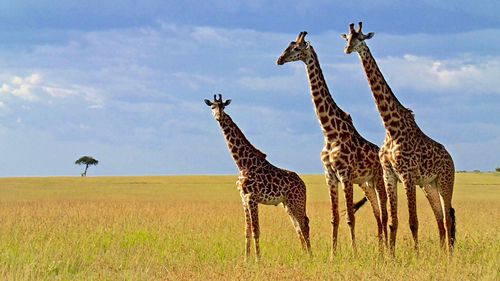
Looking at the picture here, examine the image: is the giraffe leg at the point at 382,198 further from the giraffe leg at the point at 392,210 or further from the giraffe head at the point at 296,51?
the giraffe head at the point at 296,51

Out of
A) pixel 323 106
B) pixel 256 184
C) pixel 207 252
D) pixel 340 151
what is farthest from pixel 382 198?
pixel 207 252

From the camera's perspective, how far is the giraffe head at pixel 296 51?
34.2 ft

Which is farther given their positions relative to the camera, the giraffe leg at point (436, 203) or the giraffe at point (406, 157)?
the giraffe leg at point (436, 203)

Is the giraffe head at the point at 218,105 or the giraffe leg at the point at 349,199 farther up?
the giraffe head at the point at 218,105

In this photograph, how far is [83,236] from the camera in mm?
14031

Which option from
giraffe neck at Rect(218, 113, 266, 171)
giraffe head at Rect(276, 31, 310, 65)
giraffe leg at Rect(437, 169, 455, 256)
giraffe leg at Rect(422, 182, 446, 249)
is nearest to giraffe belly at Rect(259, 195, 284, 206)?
A: giraffe neck at Rect(218, 113, 266, 171)

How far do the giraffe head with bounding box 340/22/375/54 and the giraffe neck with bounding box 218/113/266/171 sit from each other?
3.03 m

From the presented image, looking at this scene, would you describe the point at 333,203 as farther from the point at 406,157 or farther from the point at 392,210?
the point at 406,157

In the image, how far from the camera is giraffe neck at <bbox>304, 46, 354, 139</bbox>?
35.5 ft

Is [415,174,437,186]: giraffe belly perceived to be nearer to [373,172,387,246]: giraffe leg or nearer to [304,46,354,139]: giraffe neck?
[373,172,387,246]: giraffe leg

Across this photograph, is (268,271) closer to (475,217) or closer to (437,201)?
(437,201)

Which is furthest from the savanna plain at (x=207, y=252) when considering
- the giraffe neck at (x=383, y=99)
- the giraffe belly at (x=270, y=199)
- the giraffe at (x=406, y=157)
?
the giraffe neck at (x=383, y=99)

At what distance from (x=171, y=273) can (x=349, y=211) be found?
140 inches

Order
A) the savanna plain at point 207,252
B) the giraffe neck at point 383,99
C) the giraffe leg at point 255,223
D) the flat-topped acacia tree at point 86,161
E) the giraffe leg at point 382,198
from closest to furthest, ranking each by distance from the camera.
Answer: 1. the savanna plain at point 207,252
2. the giraffe leg at point 255,223
3. the giraffe neck at point 383,99
4. the giraffe leg at point 382,198
5. the flat-topped acacia tree at point 86,161
